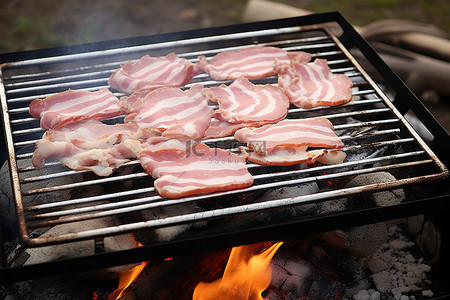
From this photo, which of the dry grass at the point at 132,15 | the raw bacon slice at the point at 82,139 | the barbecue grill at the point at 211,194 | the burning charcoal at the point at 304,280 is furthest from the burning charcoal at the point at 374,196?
the dry grass at the point at 132,15

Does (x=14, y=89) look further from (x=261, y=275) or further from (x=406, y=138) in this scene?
(x=406, y=138)

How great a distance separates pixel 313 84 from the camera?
118 inches

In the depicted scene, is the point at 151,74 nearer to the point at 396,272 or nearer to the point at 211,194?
the point at 211,194

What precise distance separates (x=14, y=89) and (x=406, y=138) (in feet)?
8.05

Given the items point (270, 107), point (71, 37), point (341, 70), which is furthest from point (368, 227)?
point (71, 37)

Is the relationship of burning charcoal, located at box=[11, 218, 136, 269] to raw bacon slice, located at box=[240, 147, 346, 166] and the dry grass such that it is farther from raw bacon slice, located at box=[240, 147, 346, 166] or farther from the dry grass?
the dry grass

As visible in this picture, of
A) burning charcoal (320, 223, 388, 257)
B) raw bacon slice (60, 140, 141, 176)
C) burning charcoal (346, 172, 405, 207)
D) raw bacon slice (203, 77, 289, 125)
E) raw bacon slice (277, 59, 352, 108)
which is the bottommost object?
burning charcoal (320, 223, 388, 257)

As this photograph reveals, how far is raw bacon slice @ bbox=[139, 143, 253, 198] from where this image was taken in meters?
2.21

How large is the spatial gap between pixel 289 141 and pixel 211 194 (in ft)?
1.82

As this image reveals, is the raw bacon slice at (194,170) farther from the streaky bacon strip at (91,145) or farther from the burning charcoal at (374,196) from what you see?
the burning charcoal at (374,196)

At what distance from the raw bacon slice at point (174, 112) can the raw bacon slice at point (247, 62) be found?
245 mm

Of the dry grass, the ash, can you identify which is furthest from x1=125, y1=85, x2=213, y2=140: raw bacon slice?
the dry grass

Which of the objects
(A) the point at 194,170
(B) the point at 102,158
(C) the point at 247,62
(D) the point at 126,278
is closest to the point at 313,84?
(C) the point at 247,62

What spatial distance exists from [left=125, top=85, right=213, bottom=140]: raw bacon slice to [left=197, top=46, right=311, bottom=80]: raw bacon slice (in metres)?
0.25
